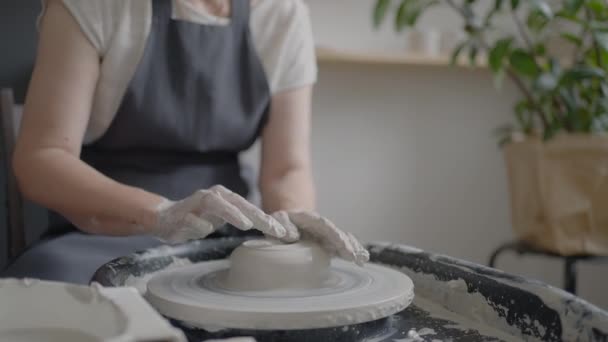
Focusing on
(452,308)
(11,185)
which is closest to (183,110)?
(11,185)

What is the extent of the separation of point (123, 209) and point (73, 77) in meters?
0.25

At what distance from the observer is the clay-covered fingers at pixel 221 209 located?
73 centimetres

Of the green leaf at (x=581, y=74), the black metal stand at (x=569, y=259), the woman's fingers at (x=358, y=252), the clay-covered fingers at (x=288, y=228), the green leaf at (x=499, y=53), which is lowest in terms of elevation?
the black metal stand at (x=569, y=259)

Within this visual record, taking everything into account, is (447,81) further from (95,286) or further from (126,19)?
(95,286)

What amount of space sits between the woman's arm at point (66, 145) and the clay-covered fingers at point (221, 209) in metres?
0.16

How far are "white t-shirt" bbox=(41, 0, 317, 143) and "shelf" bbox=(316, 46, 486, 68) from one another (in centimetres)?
61

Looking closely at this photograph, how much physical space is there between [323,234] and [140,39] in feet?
1.79

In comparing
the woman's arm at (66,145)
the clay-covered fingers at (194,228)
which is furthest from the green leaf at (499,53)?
the clay-covered fingers at (194,228)

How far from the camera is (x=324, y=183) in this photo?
7.29 feet

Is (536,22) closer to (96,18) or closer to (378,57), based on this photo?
(378,57)

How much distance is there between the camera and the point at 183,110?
1.19m

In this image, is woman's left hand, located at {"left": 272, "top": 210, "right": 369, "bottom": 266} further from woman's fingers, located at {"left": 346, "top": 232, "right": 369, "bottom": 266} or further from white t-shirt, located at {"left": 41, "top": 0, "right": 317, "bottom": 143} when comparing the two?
white t-shirt, located at {"left": 41, "top": 0, "right": 317, "bottom": 143}

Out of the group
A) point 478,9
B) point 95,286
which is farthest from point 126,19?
point 478,9

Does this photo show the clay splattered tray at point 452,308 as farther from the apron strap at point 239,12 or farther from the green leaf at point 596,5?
the green leaf at point 596,5
